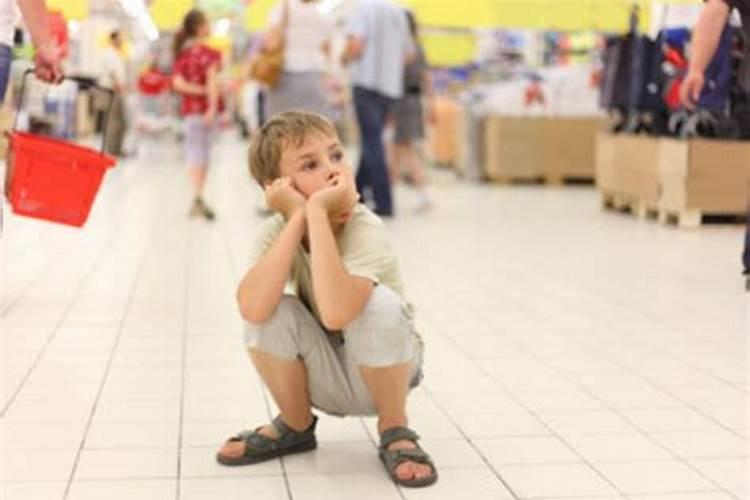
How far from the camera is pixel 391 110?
8508mm

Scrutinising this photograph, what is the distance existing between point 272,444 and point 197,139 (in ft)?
16.5

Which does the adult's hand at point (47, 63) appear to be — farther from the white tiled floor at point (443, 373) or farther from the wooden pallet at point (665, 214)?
the wooden pallet at point (665, 214)

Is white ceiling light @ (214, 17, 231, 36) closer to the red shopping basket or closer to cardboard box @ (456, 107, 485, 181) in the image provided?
cardboard box @ (456, 107, 485, 181)

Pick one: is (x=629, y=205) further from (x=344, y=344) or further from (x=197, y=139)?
(x=344, y=344)

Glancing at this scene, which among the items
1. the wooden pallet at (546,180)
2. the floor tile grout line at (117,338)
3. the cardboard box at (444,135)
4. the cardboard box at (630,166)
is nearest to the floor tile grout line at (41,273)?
the floor tile grout line at (117,338)

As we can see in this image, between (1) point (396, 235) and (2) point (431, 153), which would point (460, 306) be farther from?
(2) point (431, 153)

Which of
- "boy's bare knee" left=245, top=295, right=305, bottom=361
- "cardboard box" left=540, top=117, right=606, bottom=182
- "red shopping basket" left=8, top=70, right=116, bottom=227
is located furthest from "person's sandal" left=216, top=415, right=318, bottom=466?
"cardboard box" left=540, top=117, right=606, bottom=182

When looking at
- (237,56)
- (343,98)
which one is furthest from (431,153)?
(237,56)

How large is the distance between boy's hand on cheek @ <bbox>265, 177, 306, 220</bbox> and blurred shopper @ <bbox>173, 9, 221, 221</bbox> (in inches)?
198

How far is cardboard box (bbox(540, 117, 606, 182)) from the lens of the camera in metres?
10.6

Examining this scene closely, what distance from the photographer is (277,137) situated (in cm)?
253

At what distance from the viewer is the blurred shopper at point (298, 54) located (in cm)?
727

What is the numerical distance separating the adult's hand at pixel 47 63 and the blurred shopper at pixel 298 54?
12.3ft

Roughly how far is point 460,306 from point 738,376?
1.37 meters
